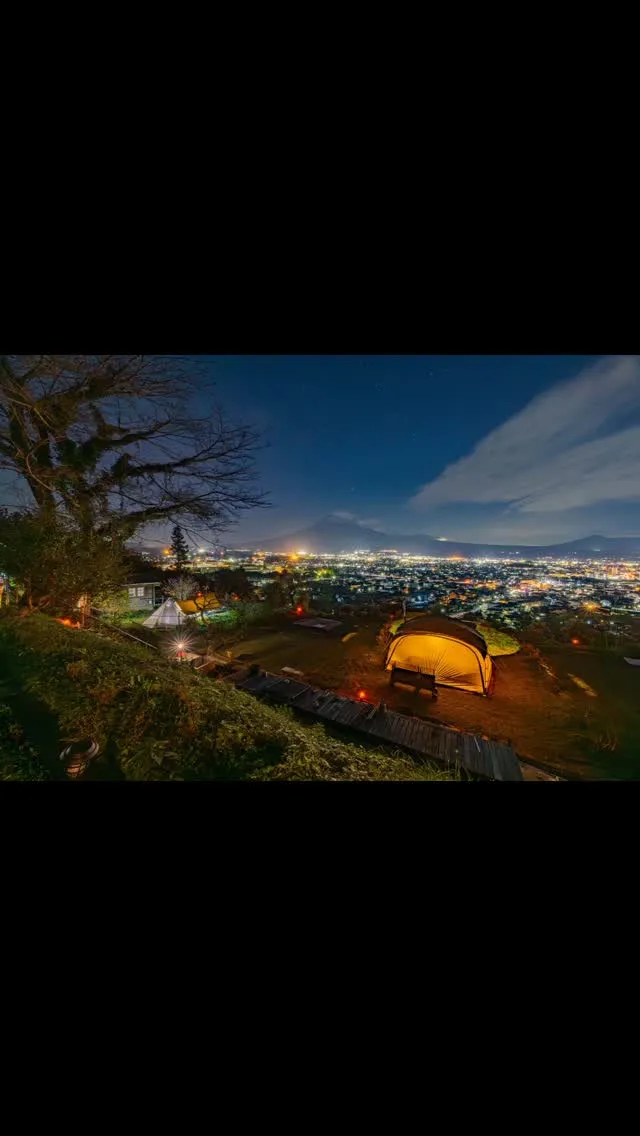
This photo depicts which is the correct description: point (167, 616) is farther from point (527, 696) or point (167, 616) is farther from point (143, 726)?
point (527, 696)

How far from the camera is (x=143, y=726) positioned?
188 cm

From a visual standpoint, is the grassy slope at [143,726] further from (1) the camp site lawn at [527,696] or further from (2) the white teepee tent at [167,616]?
(1) the camp site lawn at [527,696]

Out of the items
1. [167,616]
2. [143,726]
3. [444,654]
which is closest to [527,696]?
[444,654]

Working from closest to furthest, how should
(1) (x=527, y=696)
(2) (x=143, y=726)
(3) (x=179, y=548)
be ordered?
(2) (x=143, y=726), (3) (x=179, y=548), (1) (x=527, y=696)

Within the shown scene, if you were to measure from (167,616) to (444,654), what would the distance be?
4019mm

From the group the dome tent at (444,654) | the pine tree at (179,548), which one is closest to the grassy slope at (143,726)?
the pine tree at (179,548)

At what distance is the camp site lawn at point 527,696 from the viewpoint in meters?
2.90

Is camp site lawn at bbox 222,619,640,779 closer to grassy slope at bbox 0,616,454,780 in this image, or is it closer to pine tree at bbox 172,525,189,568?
grassy slope at bbox 0,616,454,780

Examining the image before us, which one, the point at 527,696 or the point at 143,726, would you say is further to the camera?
the point at 527,696

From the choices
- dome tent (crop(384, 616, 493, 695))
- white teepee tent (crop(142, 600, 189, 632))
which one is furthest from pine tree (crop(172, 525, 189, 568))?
dome tent (crop(384, 616, 493, 695))
